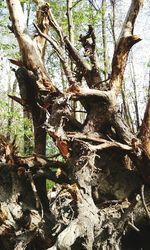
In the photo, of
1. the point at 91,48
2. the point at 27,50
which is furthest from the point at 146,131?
the point at 27,50

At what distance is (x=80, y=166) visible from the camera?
4.85m

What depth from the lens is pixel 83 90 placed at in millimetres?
4758

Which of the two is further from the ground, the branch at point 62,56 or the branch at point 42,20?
A: the branch at point 42,20

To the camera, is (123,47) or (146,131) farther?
(123,47)

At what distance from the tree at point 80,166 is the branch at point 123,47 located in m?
0.01

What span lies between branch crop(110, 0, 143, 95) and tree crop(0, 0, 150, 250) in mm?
15

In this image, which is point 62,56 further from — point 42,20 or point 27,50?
point 42,20

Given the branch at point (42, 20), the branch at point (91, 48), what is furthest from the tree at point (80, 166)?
the branch at point (42, 20)

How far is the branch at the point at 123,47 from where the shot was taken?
5.33 metres

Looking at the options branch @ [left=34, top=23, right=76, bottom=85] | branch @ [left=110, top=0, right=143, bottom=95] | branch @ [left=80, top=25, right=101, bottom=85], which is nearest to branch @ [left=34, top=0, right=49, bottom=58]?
branch @ [left=34, top=23, right=76, bottom=85]

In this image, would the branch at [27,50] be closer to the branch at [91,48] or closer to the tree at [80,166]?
the tree at [80,166]

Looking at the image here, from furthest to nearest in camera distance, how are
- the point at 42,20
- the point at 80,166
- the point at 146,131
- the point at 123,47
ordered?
the point at 42,20 < the point at 123,47 < the point at 146,131 < the point at 80,166

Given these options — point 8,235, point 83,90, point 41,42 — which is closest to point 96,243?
point 8,235

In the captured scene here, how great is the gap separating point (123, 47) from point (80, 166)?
195cm
